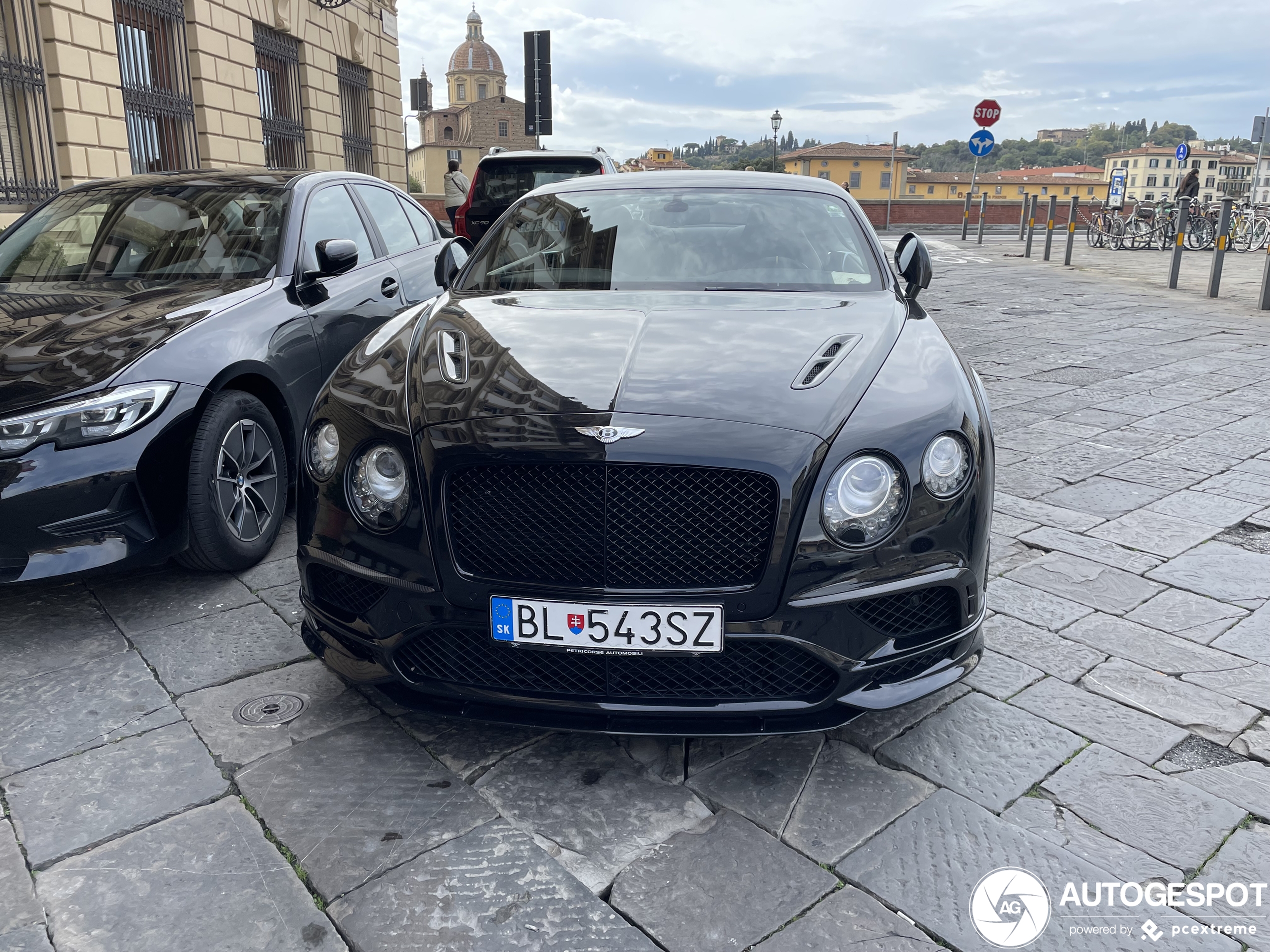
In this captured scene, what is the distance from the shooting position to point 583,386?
2299mm

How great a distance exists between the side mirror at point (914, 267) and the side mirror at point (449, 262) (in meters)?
1.65

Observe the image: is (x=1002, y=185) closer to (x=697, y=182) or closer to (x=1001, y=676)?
(x=697, y=182)

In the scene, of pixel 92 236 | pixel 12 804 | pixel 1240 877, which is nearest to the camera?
pixel 1240 877

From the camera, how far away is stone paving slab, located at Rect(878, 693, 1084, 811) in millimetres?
2289

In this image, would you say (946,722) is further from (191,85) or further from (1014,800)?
(191,85)

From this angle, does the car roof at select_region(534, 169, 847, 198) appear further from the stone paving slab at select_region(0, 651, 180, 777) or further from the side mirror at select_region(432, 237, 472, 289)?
the stone paving slab at select_region(0, 651, 180, 777)

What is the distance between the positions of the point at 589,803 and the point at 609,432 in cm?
86

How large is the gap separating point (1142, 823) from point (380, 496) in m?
1.86

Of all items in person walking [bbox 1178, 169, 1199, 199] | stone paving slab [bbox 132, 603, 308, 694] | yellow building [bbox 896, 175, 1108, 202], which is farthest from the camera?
yellow building [bbox 896, 175, 1108, 202]

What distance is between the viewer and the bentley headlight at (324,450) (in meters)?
2.37

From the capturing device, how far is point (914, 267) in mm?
3568

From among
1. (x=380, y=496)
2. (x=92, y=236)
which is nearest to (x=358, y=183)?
(x=92, y=236)

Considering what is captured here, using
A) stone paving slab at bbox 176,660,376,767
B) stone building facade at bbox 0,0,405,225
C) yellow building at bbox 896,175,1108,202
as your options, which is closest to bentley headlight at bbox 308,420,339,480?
stone paving slab at bbox 176,660,376,767

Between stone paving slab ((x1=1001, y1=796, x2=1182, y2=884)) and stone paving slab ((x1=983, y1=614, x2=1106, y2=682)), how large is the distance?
68 cm
